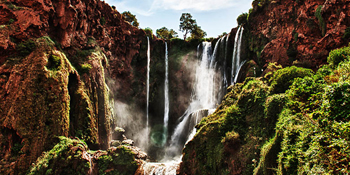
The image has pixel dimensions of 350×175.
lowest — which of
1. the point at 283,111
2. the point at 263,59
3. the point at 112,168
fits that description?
the point at 112,168

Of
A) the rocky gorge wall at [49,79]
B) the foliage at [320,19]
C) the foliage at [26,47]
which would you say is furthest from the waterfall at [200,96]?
the foliage at [26,47]

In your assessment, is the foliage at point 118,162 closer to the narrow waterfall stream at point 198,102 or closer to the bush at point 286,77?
the narrow waterfall stream at point 198,102

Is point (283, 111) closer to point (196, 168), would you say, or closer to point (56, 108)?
point (196, 168)

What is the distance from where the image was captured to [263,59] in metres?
21.2

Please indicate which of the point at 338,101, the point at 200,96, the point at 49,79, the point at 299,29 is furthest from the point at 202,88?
the point at 338,101

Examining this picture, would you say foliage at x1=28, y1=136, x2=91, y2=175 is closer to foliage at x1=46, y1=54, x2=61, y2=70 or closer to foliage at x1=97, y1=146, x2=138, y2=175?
foliage at x1=97, y1=146, x2=138, y2=175

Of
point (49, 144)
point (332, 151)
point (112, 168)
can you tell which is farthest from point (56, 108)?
point (332, 151)

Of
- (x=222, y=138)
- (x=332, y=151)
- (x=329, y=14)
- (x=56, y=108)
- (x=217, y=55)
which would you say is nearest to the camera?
(x=332, y=151)

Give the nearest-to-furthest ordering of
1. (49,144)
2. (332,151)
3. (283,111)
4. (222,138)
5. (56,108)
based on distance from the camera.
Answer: (332,151) < (283,111) < (222,138) < (49,144) < (56,108)

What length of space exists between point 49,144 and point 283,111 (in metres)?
14.0

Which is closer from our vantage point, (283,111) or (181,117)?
(283,111)

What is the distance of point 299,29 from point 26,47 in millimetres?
23097

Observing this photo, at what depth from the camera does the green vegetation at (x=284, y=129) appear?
4902 millimetres

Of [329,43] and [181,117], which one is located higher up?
[329,43]
